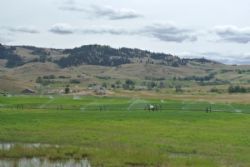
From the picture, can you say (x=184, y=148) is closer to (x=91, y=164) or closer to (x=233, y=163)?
(x=233, y=163)

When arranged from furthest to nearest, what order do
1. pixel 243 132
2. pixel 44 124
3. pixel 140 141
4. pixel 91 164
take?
pixel 44 124 → pixel 243 132 → pixel 140 141 → pixel 91 164

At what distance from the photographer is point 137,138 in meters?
52.1

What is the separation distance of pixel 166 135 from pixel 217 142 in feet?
22.5

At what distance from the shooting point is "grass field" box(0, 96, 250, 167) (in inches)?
1528

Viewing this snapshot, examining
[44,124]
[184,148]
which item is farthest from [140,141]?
[44,124]

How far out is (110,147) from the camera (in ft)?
146

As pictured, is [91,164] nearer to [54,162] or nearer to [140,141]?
[54,162]

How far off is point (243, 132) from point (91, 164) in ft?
93.0

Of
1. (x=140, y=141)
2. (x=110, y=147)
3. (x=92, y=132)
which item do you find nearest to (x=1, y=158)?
(x=110, y=147)

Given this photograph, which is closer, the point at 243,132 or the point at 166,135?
the point at 166,135

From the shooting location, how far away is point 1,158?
38.8 m

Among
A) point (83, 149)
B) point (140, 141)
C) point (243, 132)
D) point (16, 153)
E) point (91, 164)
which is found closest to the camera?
point (91, 164)

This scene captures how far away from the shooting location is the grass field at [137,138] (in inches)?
1528

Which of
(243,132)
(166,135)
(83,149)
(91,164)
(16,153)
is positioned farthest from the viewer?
(243,132)
